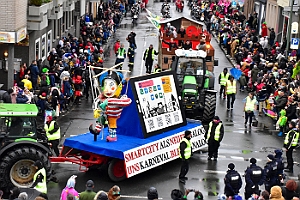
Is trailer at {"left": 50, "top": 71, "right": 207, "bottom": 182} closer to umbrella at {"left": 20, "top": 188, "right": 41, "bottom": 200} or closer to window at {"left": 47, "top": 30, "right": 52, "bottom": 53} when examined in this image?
umbrella at {"left": 20, "top": 188, "right": 41, "bottom": 200}

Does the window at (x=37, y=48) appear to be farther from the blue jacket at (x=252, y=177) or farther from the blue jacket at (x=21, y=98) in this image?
the blue jacket at (x=252, y=177)

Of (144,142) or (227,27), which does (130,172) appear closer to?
(144,142)

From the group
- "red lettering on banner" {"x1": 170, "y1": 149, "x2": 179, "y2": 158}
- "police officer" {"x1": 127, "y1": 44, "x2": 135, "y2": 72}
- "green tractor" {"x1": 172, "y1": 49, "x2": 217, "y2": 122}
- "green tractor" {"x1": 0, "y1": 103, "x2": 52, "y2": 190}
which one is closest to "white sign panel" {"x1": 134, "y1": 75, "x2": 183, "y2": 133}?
"red lettering on banner" {"x1": 170, "y1": 149, "x2": 179, "y2": 158}

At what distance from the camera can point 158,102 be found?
2147 centimetres

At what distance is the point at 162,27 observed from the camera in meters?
41.5

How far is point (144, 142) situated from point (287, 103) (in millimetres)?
9431

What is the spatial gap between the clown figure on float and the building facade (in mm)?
8798

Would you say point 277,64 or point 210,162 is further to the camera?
point 277,64

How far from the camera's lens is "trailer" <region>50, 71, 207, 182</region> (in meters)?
19.3

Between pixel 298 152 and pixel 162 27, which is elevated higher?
pixel 162 27

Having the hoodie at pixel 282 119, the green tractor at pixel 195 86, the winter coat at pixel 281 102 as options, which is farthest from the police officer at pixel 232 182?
the winter coat at pixel 281 102

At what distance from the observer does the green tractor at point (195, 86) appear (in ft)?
88.8

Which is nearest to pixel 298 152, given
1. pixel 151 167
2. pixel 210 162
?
pixel 210 162

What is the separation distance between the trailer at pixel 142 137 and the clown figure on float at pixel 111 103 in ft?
1.45
